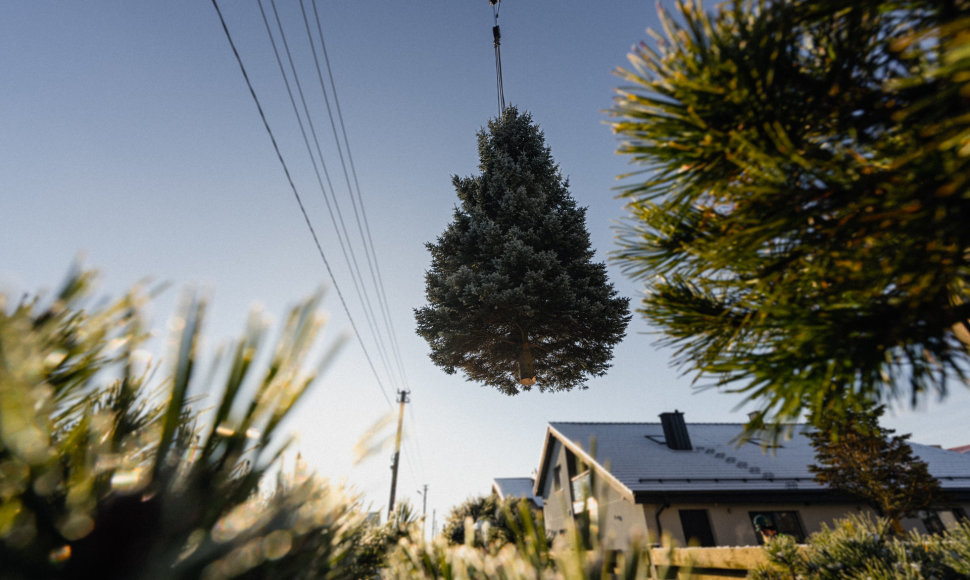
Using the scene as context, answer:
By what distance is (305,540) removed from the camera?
785mm

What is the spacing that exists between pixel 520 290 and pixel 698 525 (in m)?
9.86

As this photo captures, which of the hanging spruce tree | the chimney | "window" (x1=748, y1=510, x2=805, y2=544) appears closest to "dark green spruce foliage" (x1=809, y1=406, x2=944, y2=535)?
"window" (x1=748, y1=510, x2=805, y2=544)

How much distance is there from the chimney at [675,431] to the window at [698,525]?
384 centimetres

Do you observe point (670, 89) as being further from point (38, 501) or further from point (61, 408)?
point (61, 408)

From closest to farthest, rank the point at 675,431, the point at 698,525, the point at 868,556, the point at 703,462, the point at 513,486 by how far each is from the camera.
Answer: the point at 868,556, the point at 698,525, the point at 703,462, the point at 675,431, the point at 513,486

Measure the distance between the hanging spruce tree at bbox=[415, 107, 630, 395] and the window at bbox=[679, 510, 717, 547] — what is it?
221 inches

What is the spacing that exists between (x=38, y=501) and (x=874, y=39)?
2146 mm

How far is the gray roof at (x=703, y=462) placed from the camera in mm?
13023

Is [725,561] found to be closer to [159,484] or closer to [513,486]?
[159,484]

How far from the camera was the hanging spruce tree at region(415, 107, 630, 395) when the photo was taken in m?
10.4

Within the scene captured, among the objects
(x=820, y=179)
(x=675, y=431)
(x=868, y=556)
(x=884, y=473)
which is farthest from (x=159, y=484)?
(x=675, y=431)

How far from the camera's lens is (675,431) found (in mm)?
16672

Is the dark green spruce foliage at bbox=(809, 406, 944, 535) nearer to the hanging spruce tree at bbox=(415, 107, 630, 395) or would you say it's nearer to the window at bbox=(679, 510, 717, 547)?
the window at bbox=(679, 510, 717, 547)

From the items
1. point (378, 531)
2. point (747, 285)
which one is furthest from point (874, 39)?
point (378, 531)
